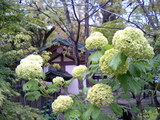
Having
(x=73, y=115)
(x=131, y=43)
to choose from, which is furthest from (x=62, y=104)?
(x=131, y=43)

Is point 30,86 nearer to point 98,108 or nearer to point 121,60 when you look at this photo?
point 98,108

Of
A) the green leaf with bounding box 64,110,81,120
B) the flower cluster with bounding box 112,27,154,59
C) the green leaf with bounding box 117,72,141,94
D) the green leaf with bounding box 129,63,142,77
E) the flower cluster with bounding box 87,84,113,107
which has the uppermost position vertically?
the flower cluster with bounding box 112,27,154,59

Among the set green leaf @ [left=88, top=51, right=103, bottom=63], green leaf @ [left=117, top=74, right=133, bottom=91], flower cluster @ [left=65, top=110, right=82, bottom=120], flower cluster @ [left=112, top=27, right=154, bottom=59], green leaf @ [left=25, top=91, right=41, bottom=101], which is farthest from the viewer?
green leaf @ [left=25, top=91, right=41, bottom=101]

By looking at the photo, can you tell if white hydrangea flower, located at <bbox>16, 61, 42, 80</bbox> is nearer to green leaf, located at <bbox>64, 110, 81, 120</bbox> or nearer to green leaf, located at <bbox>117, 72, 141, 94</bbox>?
green leaf, located at <bbox>64, 110, 81, 120</bbox>

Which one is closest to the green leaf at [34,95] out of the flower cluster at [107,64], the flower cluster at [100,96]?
the flower cluster at [100,96]

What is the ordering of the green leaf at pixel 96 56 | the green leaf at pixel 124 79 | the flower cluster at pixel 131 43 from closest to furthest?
the flower cluster at pixel 131 43
the green leaf at pixel 124 79
the green leaf at pixel 96 56

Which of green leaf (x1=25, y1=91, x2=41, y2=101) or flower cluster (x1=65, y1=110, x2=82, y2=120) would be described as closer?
flower cluster (x1=65, y1=110, x2=82, y2=120)

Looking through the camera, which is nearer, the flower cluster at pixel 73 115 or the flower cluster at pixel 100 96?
the flower cluster at pixel 100 96

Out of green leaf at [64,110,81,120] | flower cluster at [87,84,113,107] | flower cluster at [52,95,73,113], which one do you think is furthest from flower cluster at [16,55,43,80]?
flower cluster at [87,84,113,107]

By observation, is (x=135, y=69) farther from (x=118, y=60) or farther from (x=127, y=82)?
(x=118, y=60)

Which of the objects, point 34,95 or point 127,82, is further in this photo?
point 34,95

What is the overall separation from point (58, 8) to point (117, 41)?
4.51 metres

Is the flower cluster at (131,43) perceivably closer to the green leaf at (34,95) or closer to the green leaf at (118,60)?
the green leaf at (118,60)

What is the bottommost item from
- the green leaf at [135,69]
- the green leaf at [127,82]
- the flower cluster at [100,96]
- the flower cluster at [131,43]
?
the flower cluster at [100,96]
